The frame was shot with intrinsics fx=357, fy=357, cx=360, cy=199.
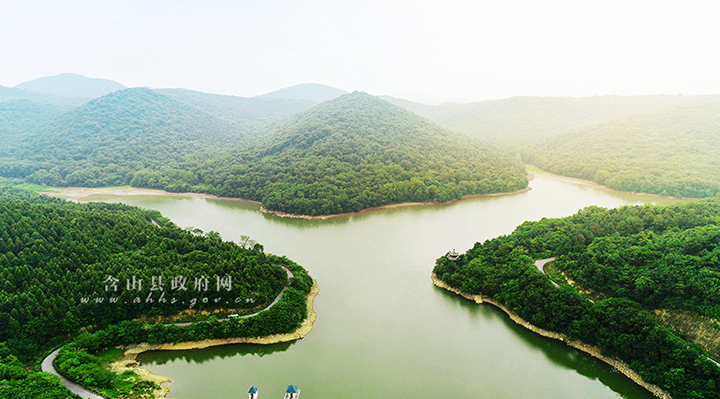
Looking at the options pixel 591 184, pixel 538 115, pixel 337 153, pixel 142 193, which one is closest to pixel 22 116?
pixel 142 193

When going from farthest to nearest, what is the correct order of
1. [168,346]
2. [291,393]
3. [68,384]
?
[168,346] → [291,393] → [68,384]

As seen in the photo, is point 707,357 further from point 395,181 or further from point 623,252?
point 395,181

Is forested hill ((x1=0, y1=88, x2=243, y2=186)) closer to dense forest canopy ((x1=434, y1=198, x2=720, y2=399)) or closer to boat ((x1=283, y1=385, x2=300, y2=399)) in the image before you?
boat ((x1=283, y1=385, x2=300, y2=399))

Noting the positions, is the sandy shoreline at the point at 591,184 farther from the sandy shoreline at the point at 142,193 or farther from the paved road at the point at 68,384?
the paved road at the point at 68,384

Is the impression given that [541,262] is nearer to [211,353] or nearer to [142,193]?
[211,353]

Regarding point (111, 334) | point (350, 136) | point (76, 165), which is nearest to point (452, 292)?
point (111, 334)

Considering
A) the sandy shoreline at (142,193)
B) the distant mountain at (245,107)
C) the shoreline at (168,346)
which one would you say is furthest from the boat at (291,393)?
the distant mountain at (245,107)

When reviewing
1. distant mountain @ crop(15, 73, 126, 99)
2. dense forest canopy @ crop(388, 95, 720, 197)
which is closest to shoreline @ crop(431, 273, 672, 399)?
dense forest canopy @ crop(388, 95, 720, 197)

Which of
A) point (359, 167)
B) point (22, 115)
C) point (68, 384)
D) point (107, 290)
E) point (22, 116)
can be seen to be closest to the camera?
point (68, 384)
